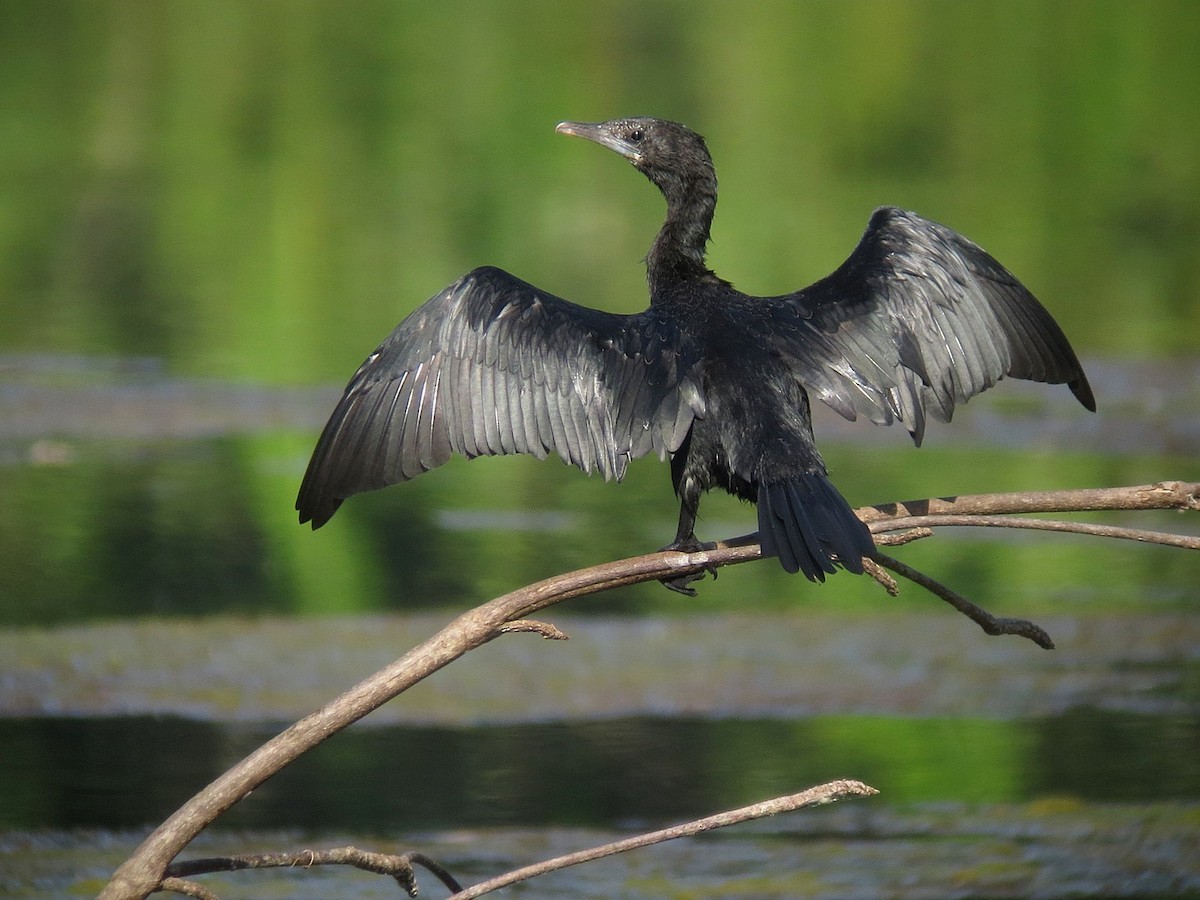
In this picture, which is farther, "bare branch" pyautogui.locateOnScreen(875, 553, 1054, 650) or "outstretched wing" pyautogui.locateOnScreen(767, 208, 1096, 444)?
"outstretched wing" pyautogui.locateOnScreen(767, 208, 1096, 444)

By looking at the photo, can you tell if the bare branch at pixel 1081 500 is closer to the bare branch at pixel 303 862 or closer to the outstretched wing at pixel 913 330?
the outstretched wing at pixel 913 330

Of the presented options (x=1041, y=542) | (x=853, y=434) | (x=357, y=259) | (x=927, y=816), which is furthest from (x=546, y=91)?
(x=927, y=816)

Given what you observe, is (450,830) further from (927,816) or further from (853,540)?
(853,540)

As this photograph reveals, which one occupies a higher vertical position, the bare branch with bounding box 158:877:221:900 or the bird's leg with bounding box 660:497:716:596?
the bird's leg with bounding box 660:497:716:596

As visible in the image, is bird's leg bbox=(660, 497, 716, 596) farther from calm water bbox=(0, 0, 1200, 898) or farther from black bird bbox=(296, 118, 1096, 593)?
calm water bbox=(0, 0, 1200, 898)

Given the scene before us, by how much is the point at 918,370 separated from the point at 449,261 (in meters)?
7.99

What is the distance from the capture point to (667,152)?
529 cm

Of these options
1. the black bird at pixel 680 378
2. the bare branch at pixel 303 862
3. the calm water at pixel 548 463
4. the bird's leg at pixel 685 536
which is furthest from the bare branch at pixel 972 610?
the calm water at pixel 548 463

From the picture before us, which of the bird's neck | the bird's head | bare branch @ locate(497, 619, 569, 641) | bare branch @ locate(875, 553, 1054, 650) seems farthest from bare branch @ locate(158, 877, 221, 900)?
the bird's head

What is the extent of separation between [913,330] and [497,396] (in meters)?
1.08

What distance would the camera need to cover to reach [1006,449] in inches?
367

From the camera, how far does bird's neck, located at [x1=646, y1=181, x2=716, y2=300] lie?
5.09 meters

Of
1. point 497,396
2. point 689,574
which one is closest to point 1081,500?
point 689,574

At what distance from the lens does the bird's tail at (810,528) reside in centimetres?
391
